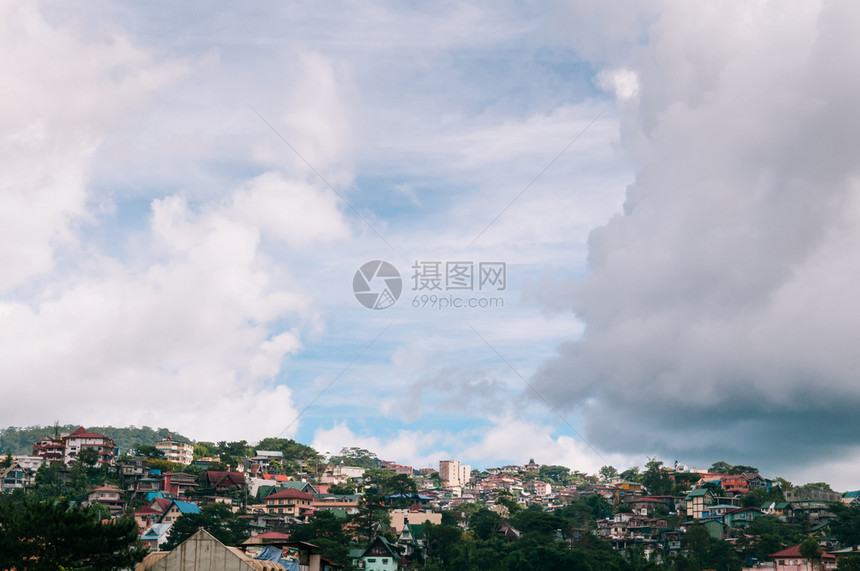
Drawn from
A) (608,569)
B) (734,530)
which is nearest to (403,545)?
(608,569)

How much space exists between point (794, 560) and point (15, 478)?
9053 centimetres

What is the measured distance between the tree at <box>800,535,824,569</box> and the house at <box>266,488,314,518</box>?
55.9m

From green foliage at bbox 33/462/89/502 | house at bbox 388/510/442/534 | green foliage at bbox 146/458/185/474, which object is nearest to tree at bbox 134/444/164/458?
green foliage at bbox 146/458/185/474

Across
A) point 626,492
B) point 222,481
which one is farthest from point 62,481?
point 626,492

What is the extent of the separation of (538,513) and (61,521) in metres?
71.7

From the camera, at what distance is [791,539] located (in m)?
104

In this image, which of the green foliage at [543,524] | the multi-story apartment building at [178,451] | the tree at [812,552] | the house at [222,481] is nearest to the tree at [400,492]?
the green foliage at [543,524]

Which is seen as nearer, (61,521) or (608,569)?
(61,521)

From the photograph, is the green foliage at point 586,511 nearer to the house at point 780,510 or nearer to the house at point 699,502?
the house at point 699,502

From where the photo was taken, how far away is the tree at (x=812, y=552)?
89688 millimetres

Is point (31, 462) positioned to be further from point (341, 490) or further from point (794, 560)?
point (794, 560)

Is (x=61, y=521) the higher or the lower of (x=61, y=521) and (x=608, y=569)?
the higher

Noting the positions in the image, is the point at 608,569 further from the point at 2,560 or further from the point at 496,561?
the point at 2,560

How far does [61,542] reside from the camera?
119 ft
